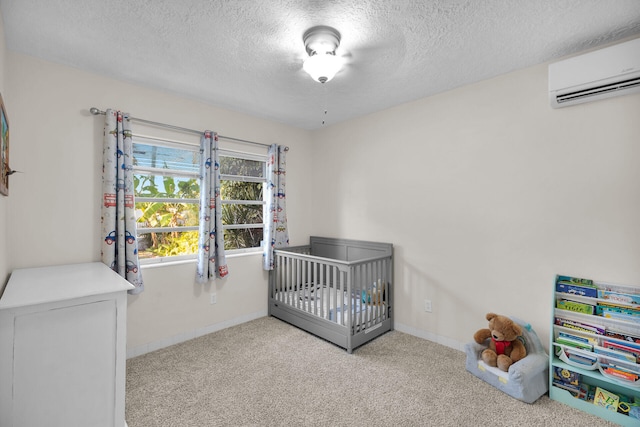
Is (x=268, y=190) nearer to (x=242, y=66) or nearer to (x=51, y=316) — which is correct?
(x=242, y=66)

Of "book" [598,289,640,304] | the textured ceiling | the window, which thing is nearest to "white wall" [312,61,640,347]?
"book" [598,289,640,304]

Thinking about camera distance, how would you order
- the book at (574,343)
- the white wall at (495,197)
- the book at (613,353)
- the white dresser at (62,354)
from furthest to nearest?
the white wall at (495,197) < the book at (574,343) < the book at (613,353) < the white dresser at (62,354)

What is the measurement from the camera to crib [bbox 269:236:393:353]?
8.79ft

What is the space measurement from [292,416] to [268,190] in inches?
92.7

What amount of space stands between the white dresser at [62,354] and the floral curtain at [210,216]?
48.6 inches

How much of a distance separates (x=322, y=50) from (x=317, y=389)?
2.32 metres

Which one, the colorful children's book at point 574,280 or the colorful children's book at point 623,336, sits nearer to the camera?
the colorful children's book at point 623,336

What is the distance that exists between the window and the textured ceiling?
0.65 m

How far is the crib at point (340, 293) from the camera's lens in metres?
2.68

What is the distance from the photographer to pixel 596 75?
72.6 inches

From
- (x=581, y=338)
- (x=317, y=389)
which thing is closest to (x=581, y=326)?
(x=581, y=338)

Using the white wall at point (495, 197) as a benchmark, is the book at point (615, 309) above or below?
below

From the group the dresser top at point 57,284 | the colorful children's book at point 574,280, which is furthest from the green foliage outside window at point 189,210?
the colorful children's book at point 574,280

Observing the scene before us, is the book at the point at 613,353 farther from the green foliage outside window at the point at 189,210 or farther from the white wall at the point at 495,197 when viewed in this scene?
the green foliage outside window at the point at 189,210
